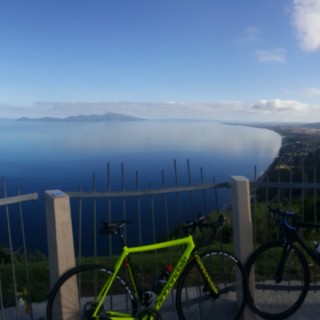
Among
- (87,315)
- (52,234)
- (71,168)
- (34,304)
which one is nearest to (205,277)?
(87,315)

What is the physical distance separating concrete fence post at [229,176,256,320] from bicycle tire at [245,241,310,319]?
3.6 inches

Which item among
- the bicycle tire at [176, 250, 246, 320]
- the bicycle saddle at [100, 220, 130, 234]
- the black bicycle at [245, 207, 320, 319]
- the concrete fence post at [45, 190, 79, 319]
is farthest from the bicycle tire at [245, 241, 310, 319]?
the concrete fence post at [45, 190, 79, 319]

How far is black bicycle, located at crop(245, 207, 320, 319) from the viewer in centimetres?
407

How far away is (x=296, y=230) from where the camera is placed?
4047 millimetres

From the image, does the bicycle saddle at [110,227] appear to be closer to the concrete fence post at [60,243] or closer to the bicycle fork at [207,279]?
the concrete fence post at [60,243]

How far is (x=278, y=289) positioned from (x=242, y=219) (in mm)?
1047

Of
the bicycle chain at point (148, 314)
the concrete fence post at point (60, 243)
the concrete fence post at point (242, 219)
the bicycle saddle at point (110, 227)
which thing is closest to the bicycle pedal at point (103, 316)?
the bicycle chain at point (148, 314)

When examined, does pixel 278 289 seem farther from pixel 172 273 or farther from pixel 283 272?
pixel 172 273

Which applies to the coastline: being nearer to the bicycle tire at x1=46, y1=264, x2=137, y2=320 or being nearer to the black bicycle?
the black bicycle

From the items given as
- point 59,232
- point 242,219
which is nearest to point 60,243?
point 59,232

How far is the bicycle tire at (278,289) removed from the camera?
13.6 ft

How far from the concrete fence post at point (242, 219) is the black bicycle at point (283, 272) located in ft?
0.32

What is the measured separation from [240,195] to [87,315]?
1980 mm

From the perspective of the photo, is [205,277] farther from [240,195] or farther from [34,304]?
[34,304]
